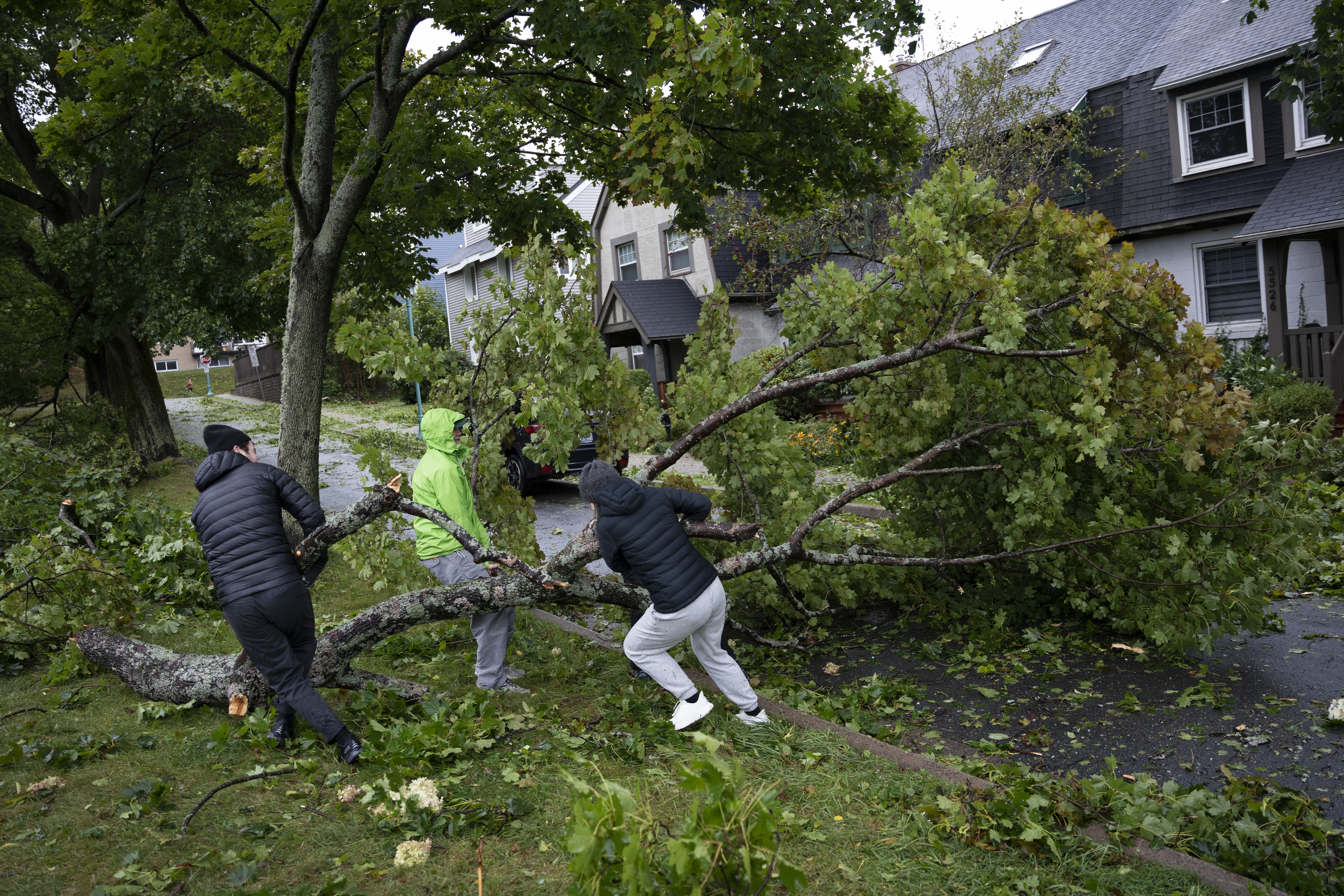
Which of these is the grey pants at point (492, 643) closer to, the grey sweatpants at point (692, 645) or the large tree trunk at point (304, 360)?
the grey sweatpants at point (692, 645)

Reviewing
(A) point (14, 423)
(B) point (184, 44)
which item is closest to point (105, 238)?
(A) point (14, 423)

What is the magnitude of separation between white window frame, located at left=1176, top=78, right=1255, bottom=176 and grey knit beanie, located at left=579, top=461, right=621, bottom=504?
17145 mm

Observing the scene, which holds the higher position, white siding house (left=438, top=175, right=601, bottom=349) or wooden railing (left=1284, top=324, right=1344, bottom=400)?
white siding house (left=438, top=175, right=601, bottom=349)

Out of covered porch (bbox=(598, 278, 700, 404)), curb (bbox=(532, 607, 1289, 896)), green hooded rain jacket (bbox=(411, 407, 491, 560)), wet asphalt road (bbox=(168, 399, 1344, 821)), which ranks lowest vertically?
wet asphalt road (bbox=(168, 399, 1344, 821))

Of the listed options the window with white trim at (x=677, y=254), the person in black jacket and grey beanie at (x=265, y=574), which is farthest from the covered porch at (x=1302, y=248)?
the person in black jacket and grey beanie at (x=265, y=574)

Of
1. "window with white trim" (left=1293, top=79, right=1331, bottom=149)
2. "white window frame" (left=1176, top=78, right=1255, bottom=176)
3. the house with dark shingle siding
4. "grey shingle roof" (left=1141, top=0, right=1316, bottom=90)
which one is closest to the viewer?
the house with dark shingle siding

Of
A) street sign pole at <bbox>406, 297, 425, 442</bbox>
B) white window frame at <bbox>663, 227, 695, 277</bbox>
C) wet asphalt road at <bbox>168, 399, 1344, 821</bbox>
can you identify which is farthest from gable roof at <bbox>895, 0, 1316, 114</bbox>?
wet asphalt road at <bbox>168, 399, 1344, 821</bbox>

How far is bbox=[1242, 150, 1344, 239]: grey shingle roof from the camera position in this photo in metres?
14.5

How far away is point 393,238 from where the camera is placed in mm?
11055

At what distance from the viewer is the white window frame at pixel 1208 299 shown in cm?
1686

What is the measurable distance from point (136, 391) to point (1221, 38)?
78.1 ft

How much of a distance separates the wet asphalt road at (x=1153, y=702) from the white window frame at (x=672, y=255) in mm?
19601

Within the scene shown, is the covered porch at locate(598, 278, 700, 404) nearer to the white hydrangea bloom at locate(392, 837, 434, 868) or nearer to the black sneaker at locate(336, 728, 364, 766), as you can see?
the black sneaker at locate(336, 728, 364, 766)

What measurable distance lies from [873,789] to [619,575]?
478cm
